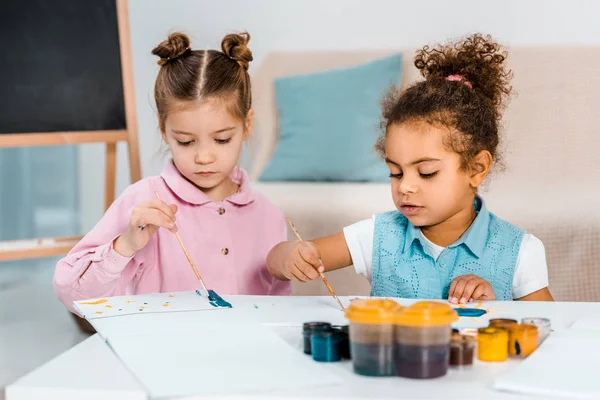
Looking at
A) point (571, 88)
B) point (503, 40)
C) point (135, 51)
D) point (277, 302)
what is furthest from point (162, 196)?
point (135, 51)

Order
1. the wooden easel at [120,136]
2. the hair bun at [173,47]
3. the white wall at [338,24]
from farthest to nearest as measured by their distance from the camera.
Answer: the white wall at [338,24] → the wooden easel at [120,136] → the hair bun at [173,47]

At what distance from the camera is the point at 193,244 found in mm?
1597

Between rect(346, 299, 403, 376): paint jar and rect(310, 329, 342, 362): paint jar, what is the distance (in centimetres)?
4

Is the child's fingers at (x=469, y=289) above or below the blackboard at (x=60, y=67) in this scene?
below

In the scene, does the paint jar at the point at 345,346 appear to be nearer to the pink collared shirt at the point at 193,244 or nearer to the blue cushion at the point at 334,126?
the pink collared shirt at the point at 193,244

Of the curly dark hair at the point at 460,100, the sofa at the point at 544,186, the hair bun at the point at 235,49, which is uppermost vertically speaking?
the hair bun at the point at 235,49

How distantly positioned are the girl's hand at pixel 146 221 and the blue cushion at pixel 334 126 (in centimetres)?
160

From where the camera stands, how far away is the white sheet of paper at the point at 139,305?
1106mm

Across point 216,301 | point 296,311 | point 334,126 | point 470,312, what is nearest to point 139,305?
point 216,301

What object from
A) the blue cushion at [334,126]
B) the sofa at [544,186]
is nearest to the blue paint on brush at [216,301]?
the sofa at [544,186]

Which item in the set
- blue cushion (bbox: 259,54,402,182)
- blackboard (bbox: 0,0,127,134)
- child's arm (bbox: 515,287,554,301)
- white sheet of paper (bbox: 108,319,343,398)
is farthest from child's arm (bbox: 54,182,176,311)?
blue cushion (bbox: 259,54,402,182)

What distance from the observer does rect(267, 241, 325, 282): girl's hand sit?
1282mm

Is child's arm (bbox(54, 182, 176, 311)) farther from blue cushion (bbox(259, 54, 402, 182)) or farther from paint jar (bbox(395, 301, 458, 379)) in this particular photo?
blue cushion (bbox(259, 54, 402, 182))

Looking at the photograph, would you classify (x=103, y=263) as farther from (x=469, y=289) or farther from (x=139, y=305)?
(x=469, y=289)
